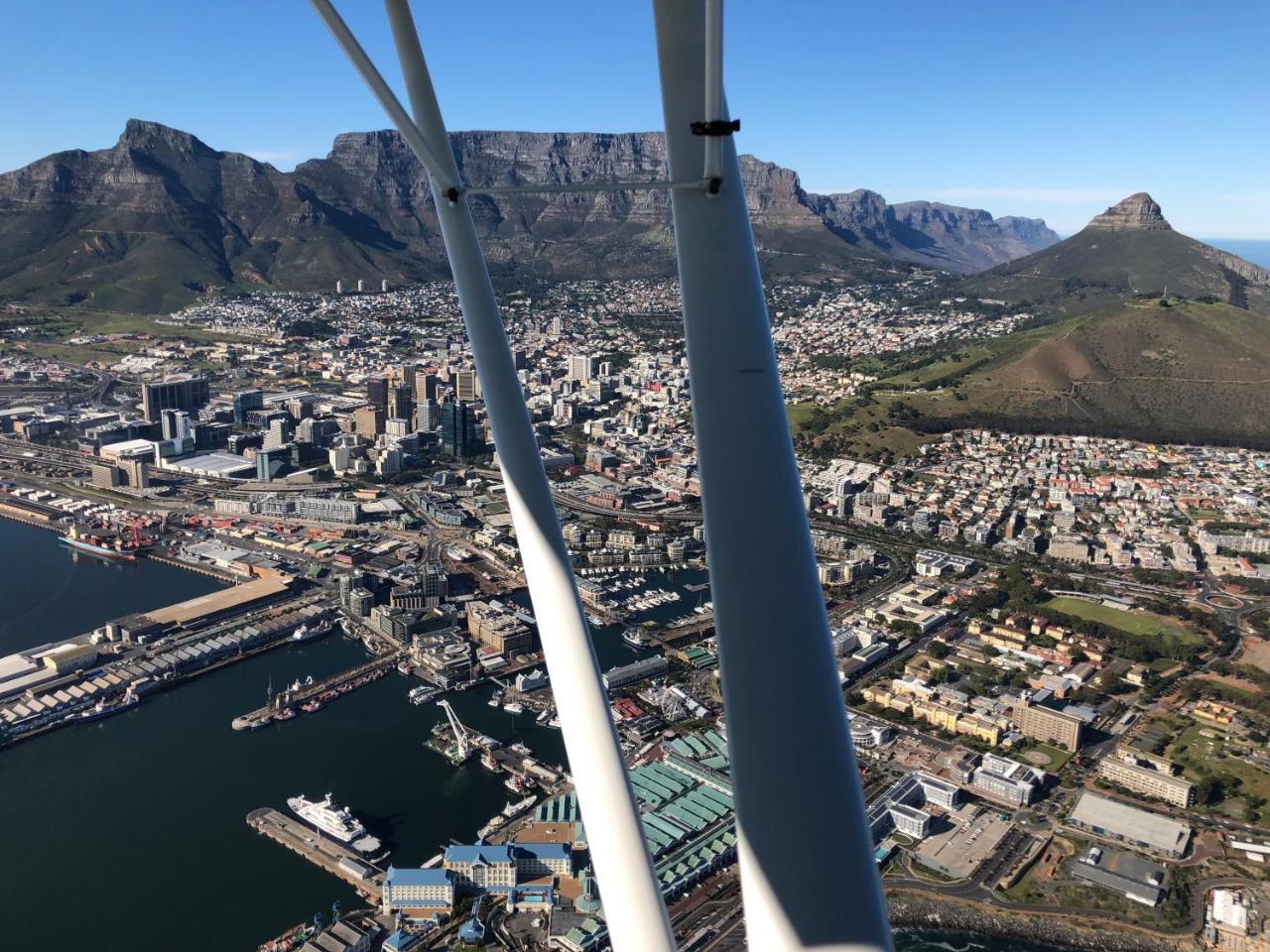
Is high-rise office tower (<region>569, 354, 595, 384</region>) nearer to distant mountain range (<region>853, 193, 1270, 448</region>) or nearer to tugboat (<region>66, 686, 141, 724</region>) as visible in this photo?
distant mountain range (<region>853, 193, 1270, 448</region>)

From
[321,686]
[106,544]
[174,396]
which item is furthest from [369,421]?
[321,686]

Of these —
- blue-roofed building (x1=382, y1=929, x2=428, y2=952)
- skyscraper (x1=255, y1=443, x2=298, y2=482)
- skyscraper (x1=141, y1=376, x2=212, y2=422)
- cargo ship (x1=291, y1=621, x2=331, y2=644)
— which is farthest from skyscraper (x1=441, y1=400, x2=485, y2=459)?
blue-roofed building (x1=382, y1=929, x2=428, y2=952)

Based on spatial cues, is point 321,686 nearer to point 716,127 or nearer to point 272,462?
point 272,462

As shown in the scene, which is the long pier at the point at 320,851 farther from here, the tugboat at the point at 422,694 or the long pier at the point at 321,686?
the tugboat at the point at 422,694

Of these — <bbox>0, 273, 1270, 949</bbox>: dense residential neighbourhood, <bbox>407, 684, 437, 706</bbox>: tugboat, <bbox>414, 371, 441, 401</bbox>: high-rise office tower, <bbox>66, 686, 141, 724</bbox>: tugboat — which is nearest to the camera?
<bbox>0, 273, 1270, 949</bbox>: dense residential neighbourhood

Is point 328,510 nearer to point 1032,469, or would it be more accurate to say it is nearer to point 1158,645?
point 1158,645

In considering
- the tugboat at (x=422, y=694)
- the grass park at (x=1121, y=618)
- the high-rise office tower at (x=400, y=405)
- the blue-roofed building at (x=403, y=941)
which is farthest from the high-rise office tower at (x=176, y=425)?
the grass park at (x=1121, y=618)
